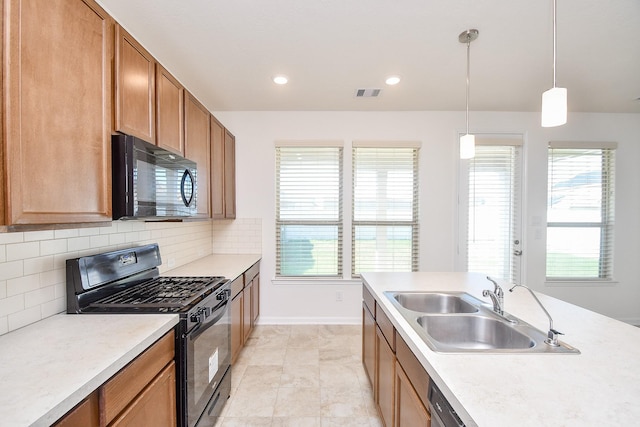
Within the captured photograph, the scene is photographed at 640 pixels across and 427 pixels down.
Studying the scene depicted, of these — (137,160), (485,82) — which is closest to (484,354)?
(137,160)

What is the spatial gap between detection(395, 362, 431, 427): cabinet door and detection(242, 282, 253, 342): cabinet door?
1.66 metres

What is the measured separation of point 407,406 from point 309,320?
2279mm

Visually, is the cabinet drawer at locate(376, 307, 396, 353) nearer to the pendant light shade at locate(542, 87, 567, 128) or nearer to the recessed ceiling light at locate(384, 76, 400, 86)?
the pendant light shade at locate(542, 87, 567, 128)

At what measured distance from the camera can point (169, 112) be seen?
186 cm

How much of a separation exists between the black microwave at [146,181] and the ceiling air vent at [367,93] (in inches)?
73.9

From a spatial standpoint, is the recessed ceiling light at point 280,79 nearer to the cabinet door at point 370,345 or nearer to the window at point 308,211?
the window at point 308,211

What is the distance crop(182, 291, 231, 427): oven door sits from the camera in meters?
1.41

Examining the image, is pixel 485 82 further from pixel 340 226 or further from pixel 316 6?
pixel 340 226

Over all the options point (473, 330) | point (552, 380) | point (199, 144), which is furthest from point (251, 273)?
point (552, 380)

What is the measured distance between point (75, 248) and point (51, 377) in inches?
36.7

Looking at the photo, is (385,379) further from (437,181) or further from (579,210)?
(579,210)

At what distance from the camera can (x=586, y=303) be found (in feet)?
11.1

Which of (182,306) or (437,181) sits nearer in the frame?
(182,306)

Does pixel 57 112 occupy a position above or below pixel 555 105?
below
